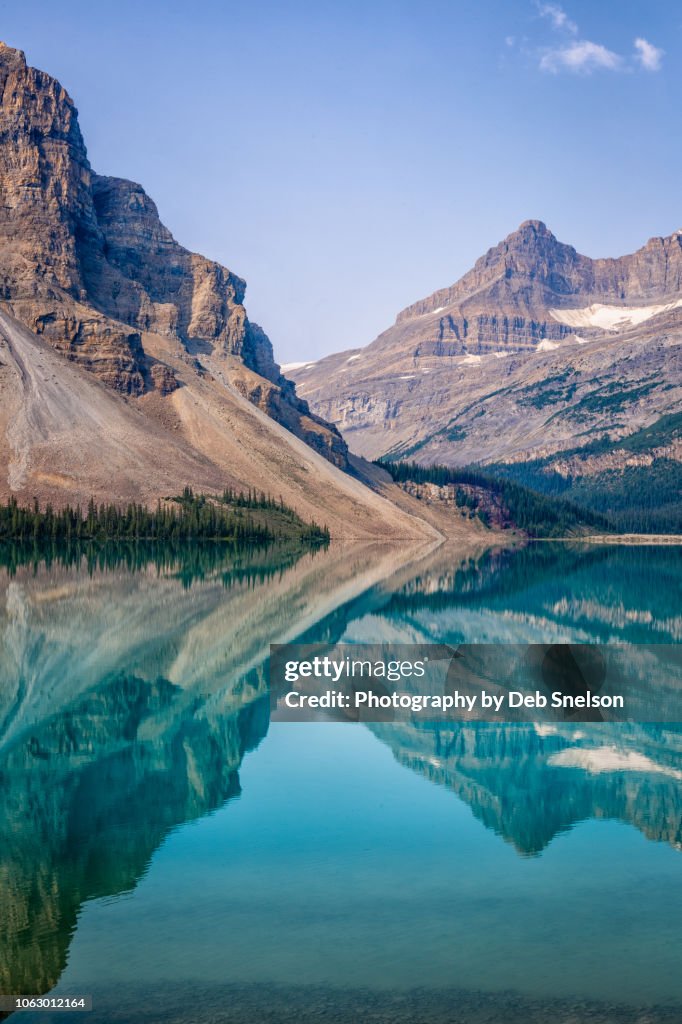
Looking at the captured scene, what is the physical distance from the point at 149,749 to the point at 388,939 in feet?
44.3

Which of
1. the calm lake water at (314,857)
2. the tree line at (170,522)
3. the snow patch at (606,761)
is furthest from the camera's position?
the tree line at (170,522)

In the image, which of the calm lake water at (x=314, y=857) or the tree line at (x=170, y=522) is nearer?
the calm lake water at (x=314, y=857)

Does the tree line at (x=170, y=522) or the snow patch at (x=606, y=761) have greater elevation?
the tree line at (x=170, y=522)

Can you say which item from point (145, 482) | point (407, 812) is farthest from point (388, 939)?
point (145, 482)

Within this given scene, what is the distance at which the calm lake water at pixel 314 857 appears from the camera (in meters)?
14.8

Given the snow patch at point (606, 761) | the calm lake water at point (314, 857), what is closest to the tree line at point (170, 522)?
the calm lake water at point (314, 857)

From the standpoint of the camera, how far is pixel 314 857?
65.9ft

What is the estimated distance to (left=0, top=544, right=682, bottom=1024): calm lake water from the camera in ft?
48.6

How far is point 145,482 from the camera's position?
16162 cm

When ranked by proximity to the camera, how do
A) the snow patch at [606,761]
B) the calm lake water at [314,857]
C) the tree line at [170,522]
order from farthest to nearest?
1. the tree line at [170,522]
2. the snow patch at [606,761]
3. the calm lake water at [314,857]

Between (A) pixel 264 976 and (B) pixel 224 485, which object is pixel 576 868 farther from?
(B) pixel 224 485

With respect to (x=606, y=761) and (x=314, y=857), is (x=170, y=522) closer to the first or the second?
(x=606, y=761)

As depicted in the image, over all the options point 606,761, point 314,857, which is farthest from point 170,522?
point 314,857

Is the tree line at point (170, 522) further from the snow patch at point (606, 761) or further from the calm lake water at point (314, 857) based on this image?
the snow patch at point (606, 761)
